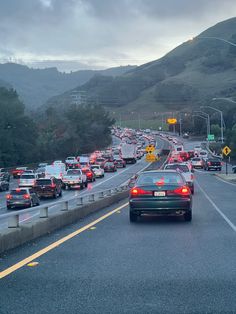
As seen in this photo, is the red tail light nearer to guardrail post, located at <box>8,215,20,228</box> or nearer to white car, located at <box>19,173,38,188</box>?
guardrail post, located at <box>8,215,20,228</box>

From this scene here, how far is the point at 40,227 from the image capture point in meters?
15.7

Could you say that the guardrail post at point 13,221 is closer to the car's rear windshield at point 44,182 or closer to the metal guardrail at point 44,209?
the metal guardrail at point 44,209

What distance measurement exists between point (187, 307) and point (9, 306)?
2.24m

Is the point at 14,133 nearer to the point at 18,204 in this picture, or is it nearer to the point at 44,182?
the point at 44,182

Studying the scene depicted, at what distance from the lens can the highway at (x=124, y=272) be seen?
7984 millimetres

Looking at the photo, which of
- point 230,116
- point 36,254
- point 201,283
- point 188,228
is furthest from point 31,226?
point 230,116

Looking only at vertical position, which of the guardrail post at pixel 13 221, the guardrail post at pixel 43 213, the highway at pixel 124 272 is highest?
the guardrail post at pixel 13 221

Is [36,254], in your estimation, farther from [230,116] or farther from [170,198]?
[230,116]

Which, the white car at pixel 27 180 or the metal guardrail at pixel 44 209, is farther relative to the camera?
the white car at pixel 27 180

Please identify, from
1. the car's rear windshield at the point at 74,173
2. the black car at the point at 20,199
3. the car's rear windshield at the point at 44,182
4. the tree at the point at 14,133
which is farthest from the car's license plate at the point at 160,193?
the tree at the point at 14,133

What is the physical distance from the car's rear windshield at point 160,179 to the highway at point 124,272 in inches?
93.3

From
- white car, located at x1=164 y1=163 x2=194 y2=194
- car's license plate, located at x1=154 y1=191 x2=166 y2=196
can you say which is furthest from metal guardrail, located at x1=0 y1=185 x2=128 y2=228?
white car, located at x1=164 y1=163 x2=194 y2=194

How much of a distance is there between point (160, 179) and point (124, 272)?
9.13m

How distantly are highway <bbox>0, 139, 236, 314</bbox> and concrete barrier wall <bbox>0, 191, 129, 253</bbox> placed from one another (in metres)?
0.25
